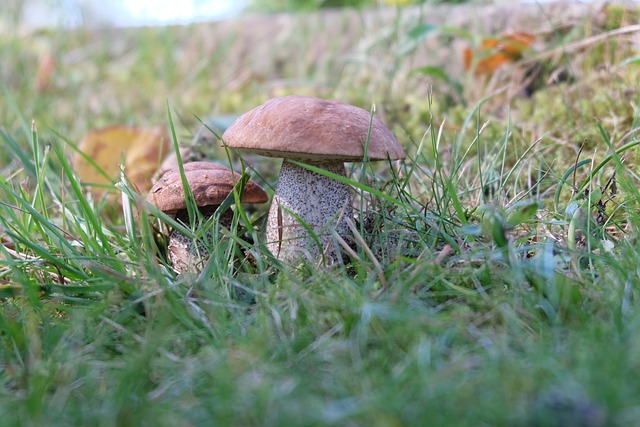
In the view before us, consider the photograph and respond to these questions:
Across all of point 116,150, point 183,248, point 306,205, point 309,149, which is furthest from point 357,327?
point 116,150

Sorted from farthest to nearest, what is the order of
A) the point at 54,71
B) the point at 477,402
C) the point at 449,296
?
1. the point at 54,71
2. the point at 449,296
3. the point at 477,402

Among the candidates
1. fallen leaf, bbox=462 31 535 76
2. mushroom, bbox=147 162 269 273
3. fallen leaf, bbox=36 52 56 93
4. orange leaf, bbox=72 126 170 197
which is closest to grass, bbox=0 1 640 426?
mushroom, bbox=147 162 269 273

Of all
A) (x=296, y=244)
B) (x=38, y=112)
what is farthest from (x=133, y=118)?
(x=296, y=244)

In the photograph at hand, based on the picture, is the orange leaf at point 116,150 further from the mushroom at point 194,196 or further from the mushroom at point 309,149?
the mushroom at point 309,149

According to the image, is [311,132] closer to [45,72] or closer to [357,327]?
[357,327]

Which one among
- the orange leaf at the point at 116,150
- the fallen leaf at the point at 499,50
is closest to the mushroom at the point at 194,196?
the orange leaf at the point at 116,150

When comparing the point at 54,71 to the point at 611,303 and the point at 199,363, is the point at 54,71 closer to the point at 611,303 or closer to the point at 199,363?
the point at 199,363

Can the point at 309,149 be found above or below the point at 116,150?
above
